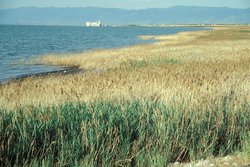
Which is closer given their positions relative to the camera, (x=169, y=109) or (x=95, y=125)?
(x=95, y=125)

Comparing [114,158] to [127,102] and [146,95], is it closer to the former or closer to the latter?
[127,102]

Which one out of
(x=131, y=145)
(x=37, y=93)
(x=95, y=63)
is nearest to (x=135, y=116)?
(x=131, y=145)

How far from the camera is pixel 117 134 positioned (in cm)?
799

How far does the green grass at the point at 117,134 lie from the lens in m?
7.23

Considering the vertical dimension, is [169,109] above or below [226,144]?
above

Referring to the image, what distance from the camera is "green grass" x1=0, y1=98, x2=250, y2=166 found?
7.23 meters

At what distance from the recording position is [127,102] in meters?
9.60

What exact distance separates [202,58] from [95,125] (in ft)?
58.5

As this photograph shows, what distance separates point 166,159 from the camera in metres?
7.26

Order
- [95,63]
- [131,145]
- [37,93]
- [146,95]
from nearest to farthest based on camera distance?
[131,145] → [146,95] → [37,93] → [95,63]

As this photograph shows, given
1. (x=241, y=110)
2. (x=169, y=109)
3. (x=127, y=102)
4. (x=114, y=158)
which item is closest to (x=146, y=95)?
(x=127, y=102)

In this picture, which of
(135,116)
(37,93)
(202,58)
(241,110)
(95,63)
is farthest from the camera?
(95,63)

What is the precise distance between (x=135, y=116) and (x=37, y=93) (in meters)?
4.23

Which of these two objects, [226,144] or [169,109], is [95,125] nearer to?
[169,109]
